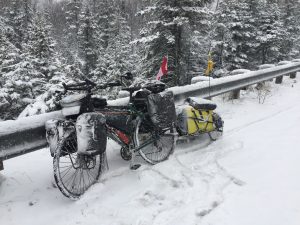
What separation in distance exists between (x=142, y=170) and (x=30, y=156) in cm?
200

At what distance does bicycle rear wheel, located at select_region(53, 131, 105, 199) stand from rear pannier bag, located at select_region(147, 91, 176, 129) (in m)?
1.06

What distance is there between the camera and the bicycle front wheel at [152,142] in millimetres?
4945

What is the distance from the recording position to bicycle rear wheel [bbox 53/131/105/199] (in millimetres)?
3812

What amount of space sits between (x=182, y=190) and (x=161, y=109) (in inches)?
55.0

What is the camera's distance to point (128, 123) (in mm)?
4828

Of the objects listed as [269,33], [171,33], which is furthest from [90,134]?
[269,33]

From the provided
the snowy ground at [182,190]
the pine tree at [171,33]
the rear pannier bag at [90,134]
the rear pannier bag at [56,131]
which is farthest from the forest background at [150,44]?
the snowy ground at [182,190]

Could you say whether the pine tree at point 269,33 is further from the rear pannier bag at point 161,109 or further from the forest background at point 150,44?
the rear pannier bag at point 161,109

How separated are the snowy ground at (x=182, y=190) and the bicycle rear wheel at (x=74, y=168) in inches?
5.7

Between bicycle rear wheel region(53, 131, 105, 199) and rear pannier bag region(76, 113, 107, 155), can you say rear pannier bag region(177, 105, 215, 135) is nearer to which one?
bicycle rear wheel region(53, 131, 105, 199)

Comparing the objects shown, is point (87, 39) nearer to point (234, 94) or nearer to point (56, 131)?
point (234, 94)

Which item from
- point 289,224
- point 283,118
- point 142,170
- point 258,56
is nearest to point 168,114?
point 142,170

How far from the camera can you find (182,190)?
4105 millimetres

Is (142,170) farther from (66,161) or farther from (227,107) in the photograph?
(227,107)
